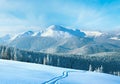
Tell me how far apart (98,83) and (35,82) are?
4.80m

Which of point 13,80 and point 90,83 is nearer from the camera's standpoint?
point 13,80

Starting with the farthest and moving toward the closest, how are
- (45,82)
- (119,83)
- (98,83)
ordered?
(119,83) → (98,83) → (45,82)

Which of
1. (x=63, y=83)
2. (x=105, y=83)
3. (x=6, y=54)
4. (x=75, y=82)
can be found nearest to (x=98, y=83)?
(x=105, y=83)

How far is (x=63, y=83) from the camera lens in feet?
48.9

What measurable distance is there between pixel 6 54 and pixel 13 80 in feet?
253

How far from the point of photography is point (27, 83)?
13.1m

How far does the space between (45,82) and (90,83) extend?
3.69m

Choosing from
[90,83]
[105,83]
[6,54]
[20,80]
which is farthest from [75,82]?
[6,54]

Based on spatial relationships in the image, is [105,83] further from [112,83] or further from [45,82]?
[45,82]

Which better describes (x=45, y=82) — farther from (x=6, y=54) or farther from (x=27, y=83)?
(x=6, y=54)

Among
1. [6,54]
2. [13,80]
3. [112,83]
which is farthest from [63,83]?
[6,54]

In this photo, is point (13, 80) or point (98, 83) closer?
point (13, 80)

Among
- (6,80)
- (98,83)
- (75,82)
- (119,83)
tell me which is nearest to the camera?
(6,80)

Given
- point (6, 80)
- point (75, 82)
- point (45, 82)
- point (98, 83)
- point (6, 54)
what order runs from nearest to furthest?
point (6, 80), point (45, 82), point (75, 82), point (98, 83), point (6, 54)
